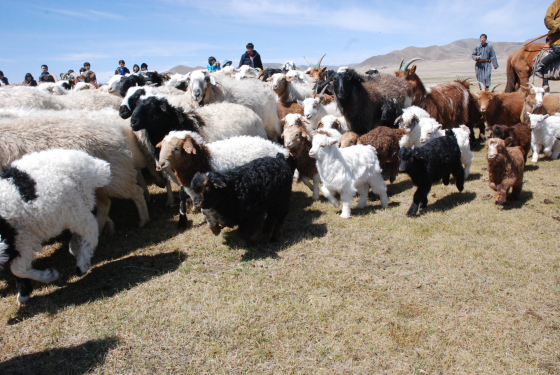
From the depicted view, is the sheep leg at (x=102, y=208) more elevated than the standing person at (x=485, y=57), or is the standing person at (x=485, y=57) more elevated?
the standing person at (x=485, y=57)

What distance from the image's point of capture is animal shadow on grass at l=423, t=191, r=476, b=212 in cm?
554

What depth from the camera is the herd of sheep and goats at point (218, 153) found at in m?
3.85

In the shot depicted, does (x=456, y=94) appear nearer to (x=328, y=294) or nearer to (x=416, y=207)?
(x=416, y=207)

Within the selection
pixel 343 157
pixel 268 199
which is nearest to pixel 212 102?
pixel 343 157

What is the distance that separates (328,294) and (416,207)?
7.83 feet

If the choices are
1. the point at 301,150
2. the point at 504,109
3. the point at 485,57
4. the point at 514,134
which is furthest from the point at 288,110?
the point at 485,57

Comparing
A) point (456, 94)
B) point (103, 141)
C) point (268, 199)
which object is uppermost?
point (456, 94)

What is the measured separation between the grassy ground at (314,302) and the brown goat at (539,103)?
4547 millimetres

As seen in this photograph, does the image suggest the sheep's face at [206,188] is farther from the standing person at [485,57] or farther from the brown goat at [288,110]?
the standing person at [485,57]

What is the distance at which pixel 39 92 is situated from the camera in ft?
22.8

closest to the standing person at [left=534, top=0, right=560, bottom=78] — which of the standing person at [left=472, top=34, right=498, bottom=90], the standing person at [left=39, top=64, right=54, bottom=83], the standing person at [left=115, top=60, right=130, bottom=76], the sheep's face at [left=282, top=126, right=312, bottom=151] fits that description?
the standing person at [left=472, top=34, right=498, bottom=90]

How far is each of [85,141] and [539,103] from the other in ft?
31.9

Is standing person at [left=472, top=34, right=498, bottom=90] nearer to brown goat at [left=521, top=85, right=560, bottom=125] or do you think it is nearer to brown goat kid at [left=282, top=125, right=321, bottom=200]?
brown goat at [left=521, top=85, right=560, bottom=125]

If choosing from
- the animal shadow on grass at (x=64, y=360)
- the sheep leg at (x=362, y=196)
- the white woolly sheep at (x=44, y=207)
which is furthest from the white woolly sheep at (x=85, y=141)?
the sheep leg at (x=362, y=196)
